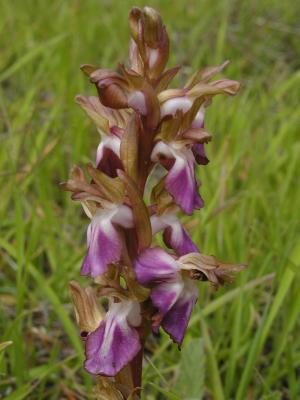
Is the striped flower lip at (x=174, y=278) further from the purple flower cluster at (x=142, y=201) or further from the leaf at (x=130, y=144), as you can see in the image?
the leaf at (x=130, y=144)

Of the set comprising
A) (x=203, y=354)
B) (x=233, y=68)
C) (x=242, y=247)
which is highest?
(x=233, y=68)

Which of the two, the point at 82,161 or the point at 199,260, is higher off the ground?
the point at 199,260

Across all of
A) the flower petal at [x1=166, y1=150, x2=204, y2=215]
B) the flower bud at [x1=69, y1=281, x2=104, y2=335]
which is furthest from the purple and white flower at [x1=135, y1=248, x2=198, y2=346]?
the flower bud at [x1=69, y1=281, x2=104, y2=335]

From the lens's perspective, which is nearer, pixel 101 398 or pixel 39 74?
pixel 101 398

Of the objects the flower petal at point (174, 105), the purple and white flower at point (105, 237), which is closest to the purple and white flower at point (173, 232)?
the purple and white flower at point (105, 237)

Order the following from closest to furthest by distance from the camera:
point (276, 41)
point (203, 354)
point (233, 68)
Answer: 1. point (203, 354)
2. point (233, 68)
3. point (276, 41)

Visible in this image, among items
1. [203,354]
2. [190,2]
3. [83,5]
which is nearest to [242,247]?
[203,354]

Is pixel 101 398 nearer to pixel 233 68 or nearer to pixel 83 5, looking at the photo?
pixel 233 68

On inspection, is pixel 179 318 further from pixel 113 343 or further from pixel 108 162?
pixel 108 162
